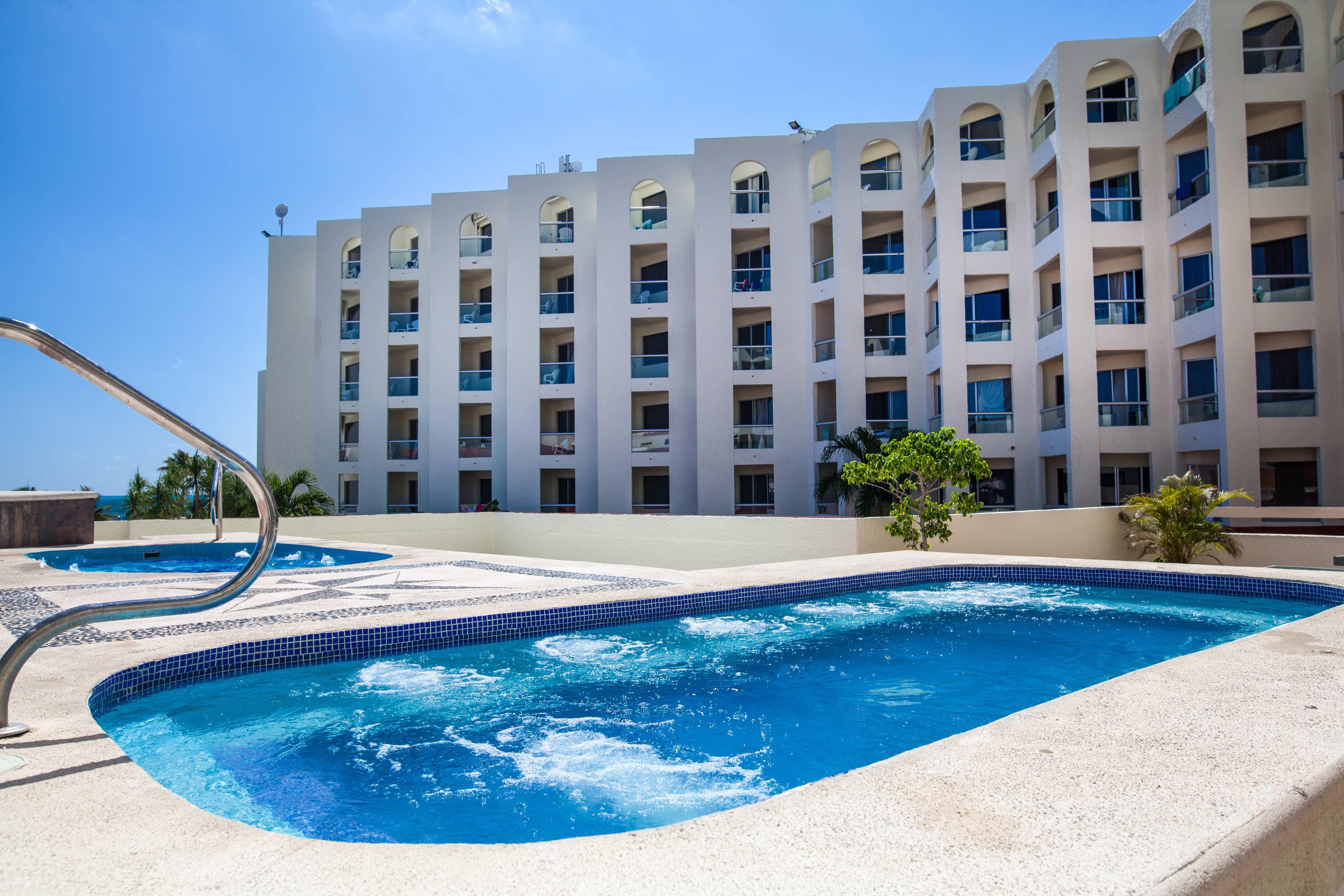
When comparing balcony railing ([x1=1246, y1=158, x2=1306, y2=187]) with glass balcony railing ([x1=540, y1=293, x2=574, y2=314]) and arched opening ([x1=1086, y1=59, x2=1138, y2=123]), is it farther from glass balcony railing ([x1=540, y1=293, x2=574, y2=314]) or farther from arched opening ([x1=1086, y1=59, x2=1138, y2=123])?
glass balcony railing ([x1=540, y1=293, x2=574, y2=314])

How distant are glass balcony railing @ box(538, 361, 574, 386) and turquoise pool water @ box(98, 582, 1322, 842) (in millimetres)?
17079

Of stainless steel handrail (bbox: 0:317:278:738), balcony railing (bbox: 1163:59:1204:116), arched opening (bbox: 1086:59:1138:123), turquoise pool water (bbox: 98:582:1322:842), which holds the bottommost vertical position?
turquoise pool water (bbox: 98:582:1322:842)

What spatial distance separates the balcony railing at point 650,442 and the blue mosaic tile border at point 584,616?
1371 centimetres

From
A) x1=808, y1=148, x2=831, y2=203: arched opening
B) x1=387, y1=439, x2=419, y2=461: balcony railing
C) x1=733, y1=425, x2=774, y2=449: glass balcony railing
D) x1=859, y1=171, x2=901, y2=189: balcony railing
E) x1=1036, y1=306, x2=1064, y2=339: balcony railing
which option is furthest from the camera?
x1=387, y1=439, x2=419, y2=461: balcony railing

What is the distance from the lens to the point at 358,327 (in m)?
25.9

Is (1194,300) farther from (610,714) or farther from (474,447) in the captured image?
(474,447)

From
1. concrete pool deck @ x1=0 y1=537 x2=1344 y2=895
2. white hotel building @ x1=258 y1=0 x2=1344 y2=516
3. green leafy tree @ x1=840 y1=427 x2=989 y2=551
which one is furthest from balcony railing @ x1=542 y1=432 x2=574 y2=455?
concrete pool deck @ x1=0 y1=537 x2=1344 y2=895

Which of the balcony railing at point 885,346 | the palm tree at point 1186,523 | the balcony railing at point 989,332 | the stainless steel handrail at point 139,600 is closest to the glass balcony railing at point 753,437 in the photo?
the balcony railing at point 885,346

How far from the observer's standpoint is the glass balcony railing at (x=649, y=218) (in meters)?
22.5

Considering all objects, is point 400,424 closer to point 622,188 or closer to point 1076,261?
point 622,188

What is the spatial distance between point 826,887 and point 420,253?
26480 millimetres

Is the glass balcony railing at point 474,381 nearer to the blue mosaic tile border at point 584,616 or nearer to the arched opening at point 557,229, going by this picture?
the arched opening at point 557,229

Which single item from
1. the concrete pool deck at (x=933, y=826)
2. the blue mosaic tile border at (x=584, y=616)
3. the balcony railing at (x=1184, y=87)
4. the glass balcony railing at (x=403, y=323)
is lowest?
the blue mosaic tile border at (x=584, y=616)

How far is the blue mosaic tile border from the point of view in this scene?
14.9 feet
